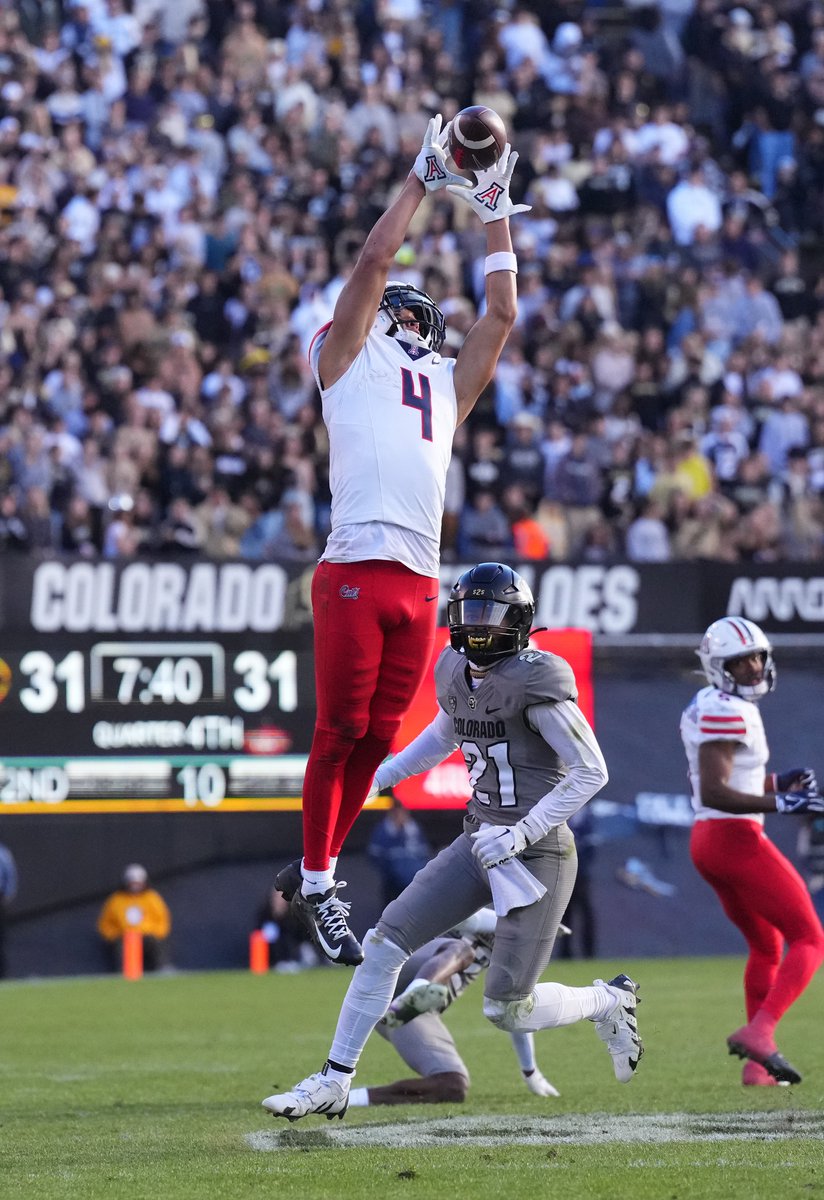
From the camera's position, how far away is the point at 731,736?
8.54 meters

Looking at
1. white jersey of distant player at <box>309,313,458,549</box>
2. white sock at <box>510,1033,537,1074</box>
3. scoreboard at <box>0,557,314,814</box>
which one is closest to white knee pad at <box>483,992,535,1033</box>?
white sock at <box>510,1033,537,1074</box>

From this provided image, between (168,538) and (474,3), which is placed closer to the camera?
(168,538)

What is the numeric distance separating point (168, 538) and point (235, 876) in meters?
2.68

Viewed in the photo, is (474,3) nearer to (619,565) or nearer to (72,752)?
(619,565)

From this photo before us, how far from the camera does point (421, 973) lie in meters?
7.96

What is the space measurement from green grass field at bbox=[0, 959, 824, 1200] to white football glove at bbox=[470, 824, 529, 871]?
94 centimetres

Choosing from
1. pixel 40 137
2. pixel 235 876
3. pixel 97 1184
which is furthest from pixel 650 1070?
pixel 40 137

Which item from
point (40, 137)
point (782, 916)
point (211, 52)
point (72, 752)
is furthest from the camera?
point (211, 52)

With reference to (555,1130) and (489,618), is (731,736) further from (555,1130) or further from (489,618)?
(555,1130)

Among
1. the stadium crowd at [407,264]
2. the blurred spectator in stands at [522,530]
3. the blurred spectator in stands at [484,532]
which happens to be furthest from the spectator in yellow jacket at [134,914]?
the blurred spectator in stands at [522,530]

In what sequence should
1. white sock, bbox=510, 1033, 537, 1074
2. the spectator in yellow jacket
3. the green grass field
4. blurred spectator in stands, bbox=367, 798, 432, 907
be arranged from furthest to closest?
1. blurred spectator in stands, bbox=367, 798, 432, 907
2. the spectator in yellow jacket
3. white sock, bbox=510, 1033, 537, 1074
4. the green grass field

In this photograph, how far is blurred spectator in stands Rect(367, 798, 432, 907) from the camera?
15.5 metres

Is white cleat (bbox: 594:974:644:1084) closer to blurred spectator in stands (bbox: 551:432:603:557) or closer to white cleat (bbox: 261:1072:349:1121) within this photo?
white cleat (bbox: 261:1072:349:1121)

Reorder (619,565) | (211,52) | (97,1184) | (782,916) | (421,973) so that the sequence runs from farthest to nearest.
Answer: (211,52)
(619,565)
(782,916)
(421,973)
(97,1184)
